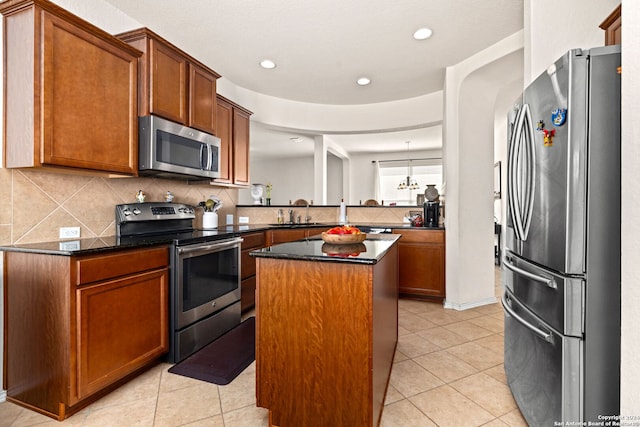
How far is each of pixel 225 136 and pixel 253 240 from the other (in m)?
1.17

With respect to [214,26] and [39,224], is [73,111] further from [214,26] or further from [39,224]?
[214,26]

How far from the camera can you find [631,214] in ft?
3.25

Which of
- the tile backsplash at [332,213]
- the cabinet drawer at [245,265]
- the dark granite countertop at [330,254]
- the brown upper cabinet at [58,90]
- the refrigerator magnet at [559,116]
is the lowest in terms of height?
the cabinet drawer at [245,265]

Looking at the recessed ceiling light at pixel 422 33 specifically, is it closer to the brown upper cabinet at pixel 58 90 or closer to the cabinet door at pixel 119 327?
the brown upper cabinet at pixel 58 90

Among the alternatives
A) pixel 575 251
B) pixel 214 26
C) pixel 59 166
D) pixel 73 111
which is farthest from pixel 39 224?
pixel 575 251

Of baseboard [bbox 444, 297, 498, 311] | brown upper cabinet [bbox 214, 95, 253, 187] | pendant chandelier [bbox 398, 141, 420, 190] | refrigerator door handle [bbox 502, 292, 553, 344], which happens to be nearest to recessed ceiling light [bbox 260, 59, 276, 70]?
brown upper cabinet [bbox 214, 95, 253, 187]

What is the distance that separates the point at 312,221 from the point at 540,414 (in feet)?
11.5

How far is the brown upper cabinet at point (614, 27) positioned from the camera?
4.91 ft

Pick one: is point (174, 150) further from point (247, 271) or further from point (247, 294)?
point (247, 294)

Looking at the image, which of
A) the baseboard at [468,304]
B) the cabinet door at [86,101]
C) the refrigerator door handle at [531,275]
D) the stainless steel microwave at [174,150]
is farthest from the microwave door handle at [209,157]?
the baseboard at [468,304]

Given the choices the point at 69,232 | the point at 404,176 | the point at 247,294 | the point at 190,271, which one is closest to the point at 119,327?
the point at 190,271

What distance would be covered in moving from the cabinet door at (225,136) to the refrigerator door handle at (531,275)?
106 inches

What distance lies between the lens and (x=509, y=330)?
1.89 metres

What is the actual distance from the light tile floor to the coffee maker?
159cm
